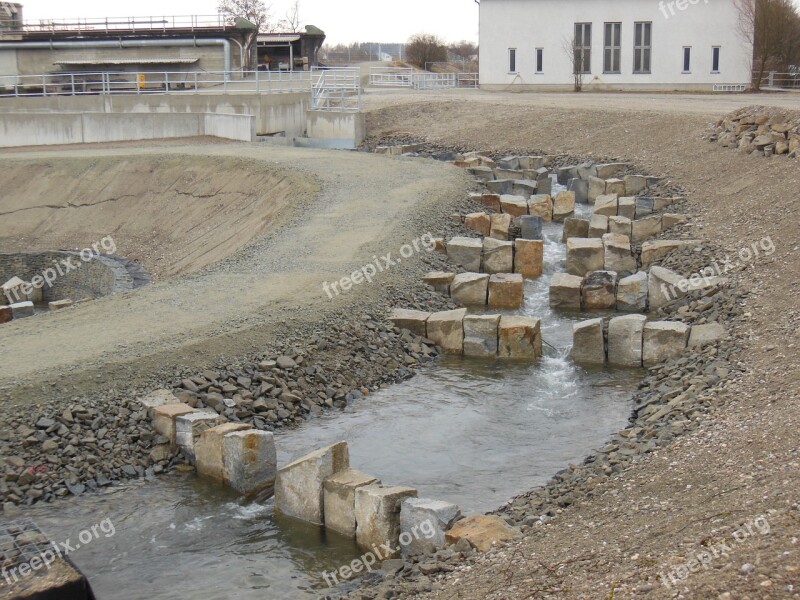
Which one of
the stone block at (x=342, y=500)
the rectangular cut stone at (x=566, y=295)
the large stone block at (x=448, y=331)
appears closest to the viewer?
the stone block at (x=342, y=500)

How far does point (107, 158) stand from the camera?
29281 mm

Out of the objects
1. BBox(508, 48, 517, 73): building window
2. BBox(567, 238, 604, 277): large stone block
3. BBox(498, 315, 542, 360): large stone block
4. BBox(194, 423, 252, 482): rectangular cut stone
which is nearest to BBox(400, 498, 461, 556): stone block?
BBox(194, 423, 252, 482): rectangular cut stone

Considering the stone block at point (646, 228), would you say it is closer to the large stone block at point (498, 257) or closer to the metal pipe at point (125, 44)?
the large stone block at point (498, 257)

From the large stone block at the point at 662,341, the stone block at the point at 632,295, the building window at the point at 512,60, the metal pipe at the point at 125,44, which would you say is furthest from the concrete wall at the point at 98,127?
the large stone block at the point at 662,341

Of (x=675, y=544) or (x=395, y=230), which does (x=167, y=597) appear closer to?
(x=675, y=544)

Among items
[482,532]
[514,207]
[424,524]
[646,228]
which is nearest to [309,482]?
[424,524]

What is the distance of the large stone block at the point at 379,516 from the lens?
30.6 ft

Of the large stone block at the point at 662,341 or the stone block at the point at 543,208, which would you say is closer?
the large stone block at the point at 662,341

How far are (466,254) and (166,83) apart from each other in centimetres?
2210

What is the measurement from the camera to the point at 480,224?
21.5m

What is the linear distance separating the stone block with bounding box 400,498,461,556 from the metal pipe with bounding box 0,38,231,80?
47.3 meters

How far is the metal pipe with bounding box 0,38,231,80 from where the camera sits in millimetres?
53781

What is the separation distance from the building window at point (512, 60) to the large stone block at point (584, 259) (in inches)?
1195

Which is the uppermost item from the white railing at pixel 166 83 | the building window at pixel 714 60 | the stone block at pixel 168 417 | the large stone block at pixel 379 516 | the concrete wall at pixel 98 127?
the building window at pixel 714 60
